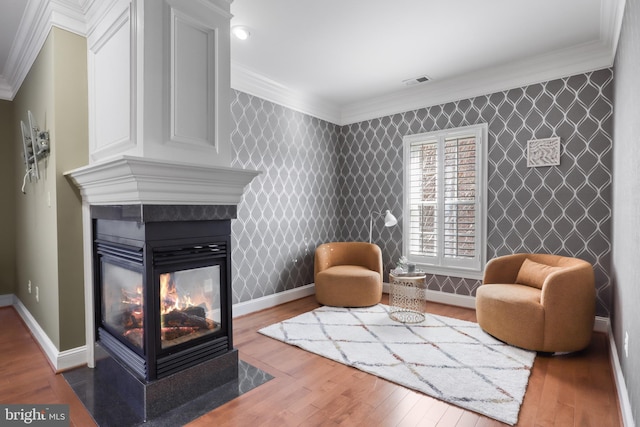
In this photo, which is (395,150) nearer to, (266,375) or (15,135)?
(266,375)

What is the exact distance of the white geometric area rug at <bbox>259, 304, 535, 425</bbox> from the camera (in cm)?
221

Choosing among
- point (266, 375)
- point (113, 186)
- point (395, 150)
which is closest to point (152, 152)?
point (113, 186)

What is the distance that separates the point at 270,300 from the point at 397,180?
2254 millimetres

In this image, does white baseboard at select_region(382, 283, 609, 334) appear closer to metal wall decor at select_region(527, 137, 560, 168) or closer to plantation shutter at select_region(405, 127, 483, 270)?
plantation shutter at select_region(405, 127, 483, 270)

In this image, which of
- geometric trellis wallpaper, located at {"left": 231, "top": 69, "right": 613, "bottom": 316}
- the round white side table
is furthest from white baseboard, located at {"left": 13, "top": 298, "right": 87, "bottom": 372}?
the round white side table

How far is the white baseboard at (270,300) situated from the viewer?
151 inches

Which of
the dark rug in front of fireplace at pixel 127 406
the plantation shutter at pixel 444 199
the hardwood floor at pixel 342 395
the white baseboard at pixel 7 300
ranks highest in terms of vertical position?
the plantation shutter at pixel 444 199

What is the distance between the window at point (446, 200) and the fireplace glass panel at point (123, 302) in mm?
3338

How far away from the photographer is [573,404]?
209cm

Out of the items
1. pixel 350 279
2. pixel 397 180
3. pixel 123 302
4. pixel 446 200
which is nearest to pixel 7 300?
pixel 123 302

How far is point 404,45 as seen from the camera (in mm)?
3258

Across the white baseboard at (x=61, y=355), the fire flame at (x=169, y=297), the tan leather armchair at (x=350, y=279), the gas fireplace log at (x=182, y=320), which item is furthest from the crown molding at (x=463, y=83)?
the white baseboard at (x=61, y=355)

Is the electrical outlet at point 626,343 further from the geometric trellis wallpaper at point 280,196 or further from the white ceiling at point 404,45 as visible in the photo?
the geometric trellis wallpaper at point 280,196

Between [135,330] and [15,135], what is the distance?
3.20 meters
